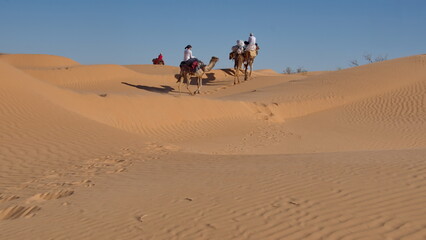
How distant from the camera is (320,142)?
13492mm

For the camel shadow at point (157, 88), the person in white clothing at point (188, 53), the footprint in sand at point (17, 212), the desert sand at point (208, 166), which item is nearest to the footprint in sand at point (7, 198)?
the desert sand at point (208, 166)

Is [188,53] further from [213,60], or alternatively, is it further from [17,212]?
[17,212]

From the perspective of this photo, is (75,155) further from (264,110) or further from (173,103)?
(264,110)

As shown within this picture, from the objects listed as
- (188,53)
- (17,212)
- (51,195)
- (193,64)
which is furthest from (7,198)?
(188,53)

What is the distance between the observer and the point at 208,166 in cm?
739

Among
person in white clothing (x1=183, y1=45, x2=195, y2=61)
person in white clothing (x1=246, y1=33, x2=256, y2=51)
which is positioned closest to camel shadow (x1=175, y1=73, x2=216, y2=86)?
person in white clothing (x1=246, y1=33, x2=256, y2=51)

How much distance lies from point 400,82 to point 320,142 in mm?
9890

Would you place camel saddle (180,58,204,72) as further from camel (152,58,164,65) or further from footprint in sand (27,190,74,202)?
camel (152,58,164,65)

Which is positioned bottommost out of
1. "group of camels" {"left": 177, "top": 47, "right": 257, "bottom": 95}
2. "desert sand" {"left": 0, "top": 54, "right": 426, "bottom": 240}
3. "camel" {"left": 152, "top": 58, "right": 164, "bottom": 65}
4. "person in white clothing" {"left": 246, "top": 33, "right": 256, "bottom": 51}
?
"desert sand" {"left": 0, "top": 54, "right": 426, "bottom": 240}

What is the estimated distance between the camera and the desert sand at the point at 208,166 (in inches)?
171

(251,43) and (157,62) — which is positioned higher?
(157,62)

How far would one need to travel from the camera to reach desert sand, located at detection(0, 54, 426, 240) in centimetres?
436

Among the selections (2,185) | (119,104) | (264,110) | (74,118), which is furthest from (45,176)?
(264,110)

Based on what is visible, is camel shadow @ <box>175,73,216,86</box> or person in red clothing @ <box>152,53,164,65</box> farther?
person in red clothing @ <box>152,53,164,65</box>
